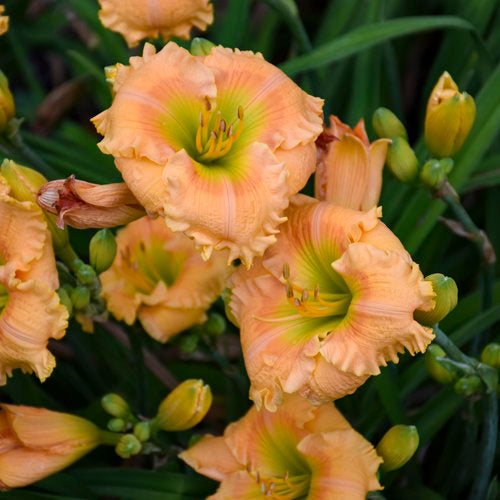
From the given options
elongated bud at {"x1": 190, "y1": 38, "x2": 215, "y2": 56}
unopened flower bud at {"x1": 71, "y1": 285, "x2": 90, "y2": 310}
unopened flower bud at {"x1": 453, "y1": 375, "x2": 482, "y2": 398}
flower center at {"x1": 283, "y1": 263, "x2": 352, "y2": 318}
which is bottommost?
unopened flower bud at {"x1": 71, "y1": 285, "x2": 90, "y2": 310}

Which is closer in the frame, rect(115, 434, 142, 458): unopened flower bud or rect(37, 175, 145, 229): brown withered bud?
rect(37, 175, 145, 229): brown withered bud

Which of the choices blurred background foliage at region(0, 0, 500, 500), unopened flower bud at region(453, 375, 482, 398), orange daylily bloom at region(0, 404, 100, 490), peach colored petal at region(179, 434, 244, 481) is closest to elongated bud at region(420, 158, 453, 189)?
blurred background foliage at region(0, 0, 500, 500)

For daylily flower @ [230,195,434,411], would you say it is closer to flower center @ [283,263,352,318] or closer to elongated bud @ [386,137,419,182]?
flower center @ [283,263,352,318]

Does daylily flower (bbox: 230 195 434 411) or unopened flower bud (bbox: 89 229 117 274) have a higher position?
daylily flower (bbox: 230 195 434 411)

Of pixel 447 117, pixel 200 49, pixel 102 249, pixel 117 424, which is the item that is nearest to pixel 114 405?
pixel 117 424

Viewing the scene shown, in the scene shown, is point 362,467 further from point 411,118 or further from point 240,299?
point 411,118

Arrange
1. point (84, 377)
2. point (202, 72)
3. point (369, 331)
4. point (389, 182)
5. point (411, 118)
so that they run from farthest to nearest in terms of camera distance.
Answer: point (411, 118)
point (84, 377)
point (389, 182)
point (202, 72)
point (369, 331)

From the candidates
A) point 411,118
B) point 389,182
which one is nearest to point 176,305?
point 389,182
